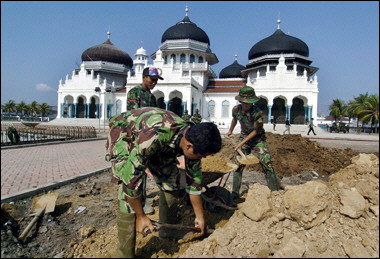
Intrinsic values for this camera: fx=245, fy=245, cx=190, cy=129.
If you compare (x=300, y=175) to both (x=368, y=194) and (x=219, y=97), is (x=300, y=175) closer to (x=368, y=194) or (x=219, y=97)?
(x=368, y=194)

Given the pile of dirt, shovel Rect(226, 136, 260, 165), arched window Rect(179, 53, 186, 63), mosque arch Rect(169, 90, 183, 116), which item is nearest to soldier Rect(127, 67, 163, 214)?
shovel Rect(226, 136, 260, 165)

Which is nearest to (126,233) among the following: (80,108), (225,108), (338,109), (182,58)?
(225,108)

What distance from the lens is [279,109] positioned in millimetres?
29719

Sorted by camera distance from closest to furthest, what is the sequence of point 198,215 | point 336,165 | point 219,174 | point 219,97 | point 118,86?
point 198,215 → point 219,174 → point 336,165 → point 219,97 → point 118,86

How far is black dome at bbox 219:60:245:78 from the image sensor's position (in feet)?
128

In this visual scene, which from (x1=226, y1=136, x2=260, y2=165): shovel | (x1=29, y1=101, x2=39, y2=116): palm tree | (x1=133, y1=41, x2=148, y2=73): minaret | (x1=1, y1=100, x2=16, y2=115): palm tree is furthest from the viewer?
(x1=29, y1=101, x2=39, y2=116): palm tree

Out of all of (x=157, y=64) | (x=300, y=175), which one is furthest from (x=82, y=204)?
(x=157, y=64)

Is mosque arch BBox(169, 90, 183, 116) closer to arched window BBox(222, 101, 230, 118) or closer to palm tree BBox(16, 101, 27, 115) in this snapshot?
arched window BBox(222, 101, 230, 118)

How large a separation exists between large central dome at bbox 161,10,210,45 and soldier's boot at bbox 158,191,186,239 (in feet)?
108

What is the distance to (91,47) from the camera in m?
38.9

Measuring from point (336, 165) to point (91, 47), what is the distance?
40172 mm

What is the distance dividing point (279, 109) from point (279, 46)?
25.6 feet

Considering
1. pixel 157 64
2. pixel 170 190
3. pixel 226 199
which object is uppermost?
pixel 157 64

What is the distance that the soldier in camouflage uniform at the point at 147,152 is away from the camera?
69.5 inches
